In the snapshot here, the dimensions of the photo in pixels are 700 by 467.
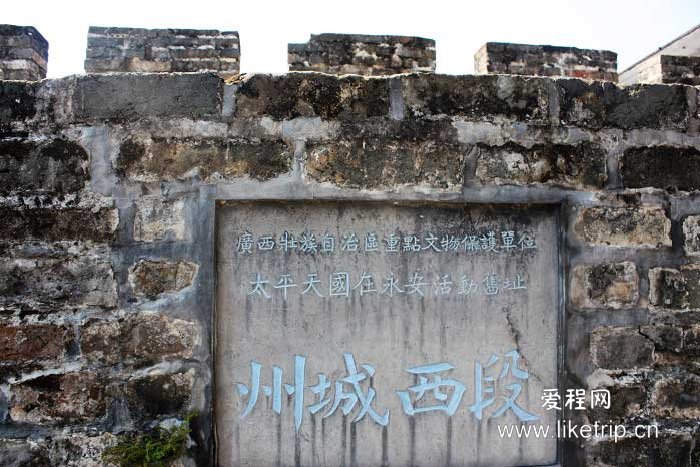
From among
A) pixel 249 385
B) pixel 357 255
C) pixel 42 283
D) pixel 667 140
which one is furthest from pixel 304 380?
pixel 667 140

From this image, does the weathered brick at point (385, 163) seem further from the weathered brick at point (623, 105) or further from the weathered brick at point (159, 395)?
the weathered brick at point (159, 395)

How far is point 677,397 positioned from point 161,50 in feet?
12.8

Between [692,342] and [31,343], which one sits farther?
[692,342]

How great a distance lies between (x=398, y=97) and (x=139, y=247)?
3.31ft

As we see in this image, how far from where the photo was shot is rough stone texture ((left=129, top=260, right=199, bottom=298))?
186cm

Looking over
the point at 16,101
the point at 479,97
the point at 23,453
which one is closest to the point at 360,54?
the point at 479,97

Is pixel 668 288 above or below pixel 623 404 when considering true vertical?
above

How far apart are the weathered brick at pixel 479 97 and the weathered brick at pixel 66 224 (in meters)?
1.08

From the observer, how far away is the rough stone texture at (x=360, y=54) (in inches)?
163

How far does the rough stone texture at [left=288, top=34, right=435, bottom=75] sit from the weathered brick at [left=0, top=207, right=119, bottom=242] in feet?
8.49

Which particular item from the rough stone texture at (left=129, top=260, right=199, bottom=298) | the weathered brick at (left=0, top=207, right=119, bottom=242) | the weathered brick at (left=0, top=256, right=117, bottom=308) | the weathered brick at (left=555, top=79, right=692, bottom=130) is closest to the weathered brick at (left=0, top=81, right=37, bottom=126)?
the weathered brick at (left=0, top=207, right=119, bottom=242)

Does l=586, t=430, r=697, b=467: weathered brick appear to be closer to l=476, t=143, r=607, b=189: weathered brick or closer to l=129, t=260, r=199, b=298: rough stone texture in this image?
l=476, t=143, r=607, b=189: weathered brick

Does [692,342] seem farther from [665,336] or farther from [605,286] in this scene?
[605,286]

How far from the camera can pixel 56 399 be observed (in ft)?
6.01
